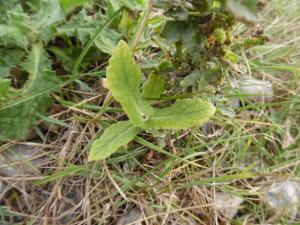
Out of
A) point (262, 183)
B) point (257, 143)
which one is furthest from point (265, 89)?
point (262, 183)

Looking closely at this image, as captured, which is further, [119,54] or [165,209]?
[165,209]

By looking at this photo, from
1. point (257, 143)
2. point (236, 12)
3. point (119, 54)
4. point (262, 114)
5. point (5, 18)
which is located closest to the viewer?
point (236, 12)

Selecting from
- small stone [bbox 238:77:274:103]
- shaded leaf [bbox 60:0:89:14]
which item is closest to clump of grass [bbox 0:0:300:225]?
small stone [bbox 238:77:274:103]

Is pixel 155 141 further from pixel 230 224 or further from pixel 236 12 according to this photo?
pixel 236 12

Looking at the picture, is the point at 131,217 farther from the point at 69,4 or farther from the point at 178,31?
the point at 69,4

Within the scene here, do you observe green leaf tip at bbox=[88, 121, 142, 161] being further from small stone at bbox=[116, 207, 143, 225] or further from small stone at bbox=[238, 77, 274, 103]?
small stone at bbox=[238, 77, 274, 103]

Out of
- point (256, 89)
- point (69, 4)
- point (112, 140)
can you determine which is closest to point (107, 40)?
point (69, 4)
